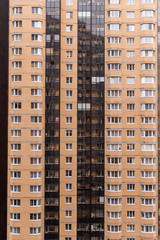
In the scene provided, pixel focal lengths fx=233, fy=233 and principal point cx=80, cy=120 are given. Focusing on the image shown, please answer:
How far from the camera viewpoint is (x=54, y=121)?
3578cm

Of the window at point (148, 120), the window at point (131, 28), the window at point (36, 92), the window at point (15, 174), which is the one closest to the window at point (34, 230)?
the window at point (15, 174)

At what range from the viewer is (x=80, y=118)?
3600 cm

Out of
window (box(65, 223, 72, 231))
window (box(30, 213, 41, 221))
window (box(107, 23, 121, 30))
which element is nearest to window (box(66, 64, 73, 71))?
window (box(107, 23, 121, 30))

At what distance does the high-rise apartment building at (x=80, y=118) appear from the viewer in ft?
115

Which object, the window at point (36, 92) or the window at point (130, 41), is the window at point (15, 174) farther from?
the window at point (130, 41)

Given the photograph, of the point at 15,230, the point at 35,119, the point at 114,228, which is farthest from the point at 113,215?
the point at 35,119

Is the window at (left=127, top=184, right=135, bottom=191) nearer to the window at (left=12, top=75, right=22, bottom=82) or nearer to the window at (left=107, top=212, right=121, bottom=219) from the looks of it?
the window at (left=107, top=212, right=121, bottom=219)

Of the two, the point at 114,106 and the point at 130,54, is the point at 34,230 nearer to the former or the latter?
the point at 114,106

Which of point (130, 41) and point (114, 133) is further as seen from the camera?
point (130, 41)

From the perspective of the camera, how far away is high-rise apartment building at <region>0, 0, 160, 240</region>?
35031 mm

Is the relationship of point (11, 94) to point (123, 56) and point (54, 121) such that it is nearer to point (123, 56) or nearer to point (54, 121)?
point (54, 121)

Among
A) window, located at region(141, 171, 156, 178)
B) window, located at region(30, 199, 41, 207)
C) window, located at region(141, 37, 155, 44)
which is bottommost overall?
window, located at region(30, 199, 41, 207)

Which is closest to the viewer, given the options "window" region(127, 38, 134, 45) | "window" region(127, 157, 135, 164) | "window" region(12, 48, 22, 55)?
"window" region(12, 48, 22, 55)

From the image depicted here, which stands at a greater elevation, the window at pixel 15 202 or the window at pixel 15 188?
the window at pixel 15 188
